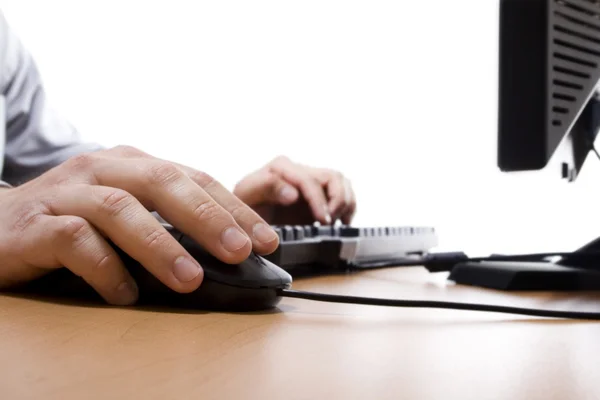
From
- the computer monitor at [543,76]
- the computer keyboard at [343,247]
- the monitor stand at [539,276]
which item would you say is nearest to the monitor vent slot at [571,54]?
the computer monitor at [543,76]

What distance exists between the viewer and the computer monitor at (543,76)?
65 centimetres

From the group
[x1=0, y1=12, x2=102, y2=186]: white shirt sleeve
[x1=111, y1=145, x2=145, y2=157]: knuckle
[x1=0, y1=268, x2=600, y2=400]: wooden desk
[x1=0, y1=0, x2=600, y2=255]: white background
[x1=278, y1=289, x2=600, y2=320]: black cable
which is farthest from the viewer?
[x1=0, y1=0, x2=600, y2=255]: white background

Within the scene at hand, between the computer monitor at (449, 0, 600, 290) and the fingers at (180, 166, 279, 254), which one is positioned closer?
the fingers at (180, 166, 279, 254)

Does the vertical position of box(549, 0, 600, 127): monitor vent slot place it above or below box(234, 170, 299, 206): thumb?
above

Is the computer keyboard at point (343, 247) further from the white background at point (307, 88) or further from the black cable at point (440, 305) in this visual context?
the white background at point (307, 88)

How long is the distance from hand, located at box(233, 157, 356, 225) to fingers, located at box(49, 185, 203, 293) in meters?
0.62

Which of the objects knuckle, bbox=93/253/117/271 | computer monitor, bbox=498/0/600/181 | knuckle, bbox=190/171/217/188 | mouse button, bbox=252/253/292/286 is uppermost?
computer monitor, bbox=498/0/600/181

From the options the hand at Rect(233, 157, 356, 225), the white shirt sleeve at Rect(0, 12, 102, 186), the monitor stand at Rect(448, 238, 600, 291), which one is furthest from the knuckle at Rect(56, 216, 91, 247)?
the white shirt sleeve at Rect(0, 12, 102, 186)

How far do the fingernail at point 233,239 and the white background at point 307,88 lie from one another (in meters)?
1.28

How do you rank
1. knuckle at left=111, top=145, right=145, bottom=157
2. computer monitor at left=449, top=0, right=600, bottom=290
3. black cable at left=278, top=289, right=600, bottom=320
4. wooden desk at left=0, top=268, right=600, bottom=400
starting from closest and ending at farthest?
wooden desk at left=0, top=268, right=600, bottom=400
black cable at left=278, top=289, right=600, bottom=320
knuckle at left=111, top=145, right=145, bottom=157
computer monitor at left=449, top=0, right=600, bottom=290

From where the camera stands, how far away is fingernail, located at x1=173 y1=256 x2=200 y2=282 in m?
0.42

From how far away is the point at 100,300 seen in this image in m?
0.46

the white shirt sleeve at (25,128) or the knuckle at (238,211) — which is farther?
the white shirt sleeve at (25,128)

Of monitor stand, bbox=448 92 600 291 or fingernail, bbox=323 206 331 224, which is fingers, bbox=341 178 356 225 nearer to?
fingernail, bbox=323 206 331 224
